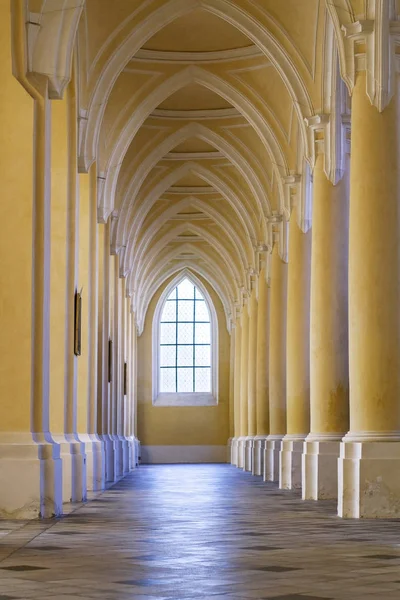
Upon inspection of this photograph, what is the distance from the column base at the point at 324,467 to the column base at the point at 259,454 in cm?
1135

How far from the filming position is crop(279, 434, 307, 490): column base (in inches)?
739

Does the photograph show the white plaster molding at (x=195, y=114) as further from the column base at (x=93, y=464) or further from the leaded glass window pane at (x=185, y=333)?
the leaded glass window pane at (x=185, y=333)

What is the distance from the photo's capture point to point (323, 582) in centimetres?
565

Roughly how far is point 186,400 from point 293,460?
26.1 metres

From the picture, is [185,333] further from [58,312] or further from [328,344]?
[58,312]

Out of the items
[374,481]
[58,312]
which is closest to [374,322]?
[374,481]

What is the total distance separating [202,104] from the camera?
26703mm

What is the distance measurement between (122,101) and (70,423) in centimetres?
1001

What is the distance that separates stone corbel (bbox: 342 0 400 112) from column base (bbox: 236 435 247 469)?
22136 mm

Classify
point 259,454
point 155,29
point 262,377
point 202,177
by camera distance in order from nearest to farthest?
point 155,29 → point 259,454 → point 262,377 → point 202,177

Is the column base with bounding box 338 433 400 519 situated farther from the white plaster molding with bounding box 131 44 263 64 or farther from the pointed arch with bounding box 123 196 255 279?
the pointed arch with bounding box 123 196 255 279

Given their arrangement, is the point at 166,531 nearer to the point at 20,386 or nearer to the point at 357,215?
the point at 20,386

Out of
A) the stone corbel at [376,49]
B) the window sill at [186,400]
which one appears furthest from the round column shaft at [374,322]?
the window sill at [186,400]

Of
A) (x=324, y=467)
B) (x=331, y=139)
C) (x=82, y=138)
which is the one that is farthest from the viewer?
(x=82, y=138)
